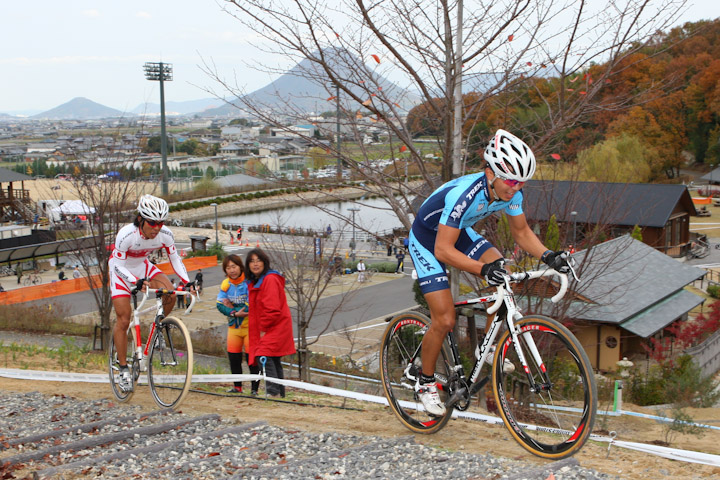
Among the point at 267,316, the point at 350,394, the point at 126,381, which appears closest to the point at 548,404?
the point at 350,394

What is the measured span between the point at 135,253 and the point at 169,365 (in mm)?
1279

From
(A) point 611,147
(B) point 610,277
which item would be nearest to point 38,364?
(B) point 610,277

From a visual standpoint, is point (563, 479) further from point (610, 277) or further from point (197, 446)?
point (610, 277)

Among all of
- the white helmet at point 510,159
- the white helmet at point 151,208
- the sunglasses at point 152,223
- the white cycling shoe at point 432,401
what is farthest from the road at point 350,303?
the white helmet at point 510,159

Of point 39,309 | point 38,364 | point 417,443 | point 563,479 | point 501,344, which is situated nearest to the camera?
point 563,479

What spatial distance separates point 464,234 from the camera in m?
5.63

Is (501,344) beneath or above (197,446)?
above

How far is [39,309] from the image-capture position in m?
24.9

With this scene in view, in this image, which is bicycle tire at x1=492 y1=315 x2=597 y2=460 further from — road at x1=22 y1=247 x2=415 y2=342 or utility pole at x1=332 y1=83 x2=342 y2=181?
road at x1=22 y1=247 x2=415 y2=342

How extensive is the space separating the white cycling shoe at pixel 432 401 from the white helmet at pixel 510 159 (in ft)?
6.24

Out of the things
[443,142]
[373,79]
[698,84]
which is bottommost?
[443,142]

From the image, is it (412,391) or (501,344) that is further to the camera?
(412,391)

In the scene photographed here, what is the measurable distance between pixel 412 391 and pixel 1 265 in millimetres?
41976

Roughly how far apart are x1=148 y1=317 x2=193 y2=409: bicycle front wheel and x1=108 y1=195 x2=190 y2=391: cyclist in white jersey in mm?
409
